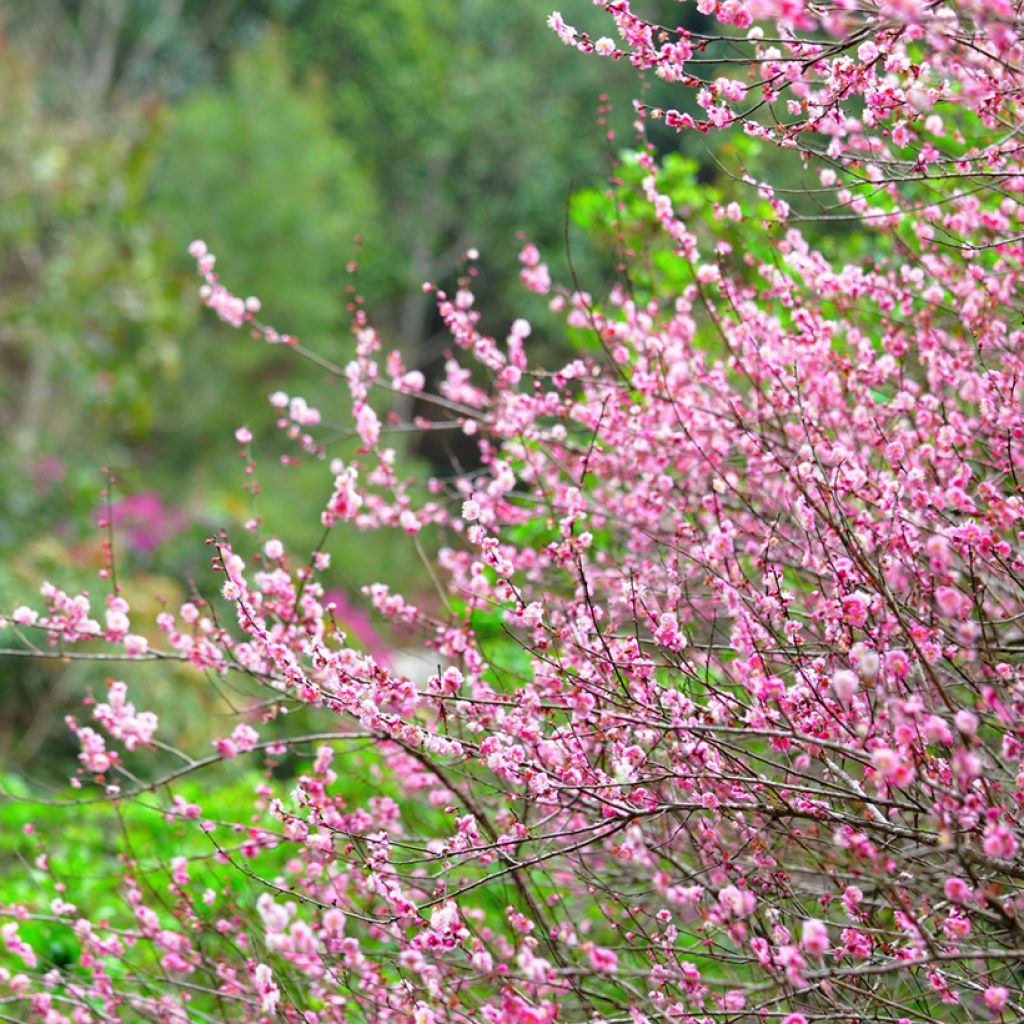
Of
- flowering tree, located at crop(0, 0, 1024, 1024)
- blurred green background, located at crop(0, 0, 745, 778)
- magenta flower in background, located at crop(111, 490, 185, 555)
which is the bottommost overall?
flowering tree, located at crop(0, 0, 1024, 1024)

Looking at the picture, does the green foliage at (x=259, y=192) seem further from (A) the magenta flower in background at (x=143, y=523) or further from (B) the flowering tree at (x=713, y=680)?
(B) the flowering tree at (x=713, y=680)

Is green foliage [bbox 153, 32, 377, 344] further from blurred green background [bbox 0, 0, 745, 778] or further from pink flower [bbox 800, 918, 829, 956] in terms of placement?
pink flower [bbox 800, 918, 829, 956]

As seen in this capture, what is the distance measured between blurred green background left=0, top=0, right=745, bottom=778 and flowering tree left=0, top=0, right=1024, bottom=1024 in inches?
81.1

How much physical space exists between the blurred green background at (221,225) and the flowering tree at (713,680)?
2.06 metres

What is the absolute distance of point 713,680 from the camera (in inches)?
109

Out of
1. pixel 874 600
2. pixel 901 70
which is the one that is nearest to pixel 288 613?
pixel 874 600

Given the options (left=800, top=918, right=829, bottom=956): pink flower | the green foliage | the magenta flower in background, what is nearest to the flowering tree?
(left=800, top=918, right=829, bottom=956): pink flower

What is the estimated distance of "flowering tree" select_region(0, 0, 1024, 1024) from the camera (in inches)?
82.7

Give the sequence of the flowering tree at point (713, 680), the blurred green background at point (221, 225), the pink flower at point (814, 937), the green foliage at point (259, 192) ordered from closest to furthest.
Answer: the pink flower at point (814, 937)
the flowering tree at point (713, 680)
the blurred green background at point (221, 225)
the green foliage at point (259, 192)

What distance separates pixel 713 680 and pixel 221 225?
16.1 metres

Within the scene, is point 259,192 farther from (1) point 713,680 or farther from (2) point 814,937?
(2) point 814,937

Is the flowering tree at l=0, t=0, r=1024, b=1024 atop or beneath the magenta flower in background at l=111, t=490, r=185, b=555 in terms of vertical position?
beneath

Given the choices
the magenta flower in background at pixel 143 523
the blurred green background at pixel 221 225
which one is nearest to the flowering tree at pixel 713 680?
the blurred green background at pixel 221 225

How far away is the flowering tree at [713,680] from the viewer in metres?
2.10
